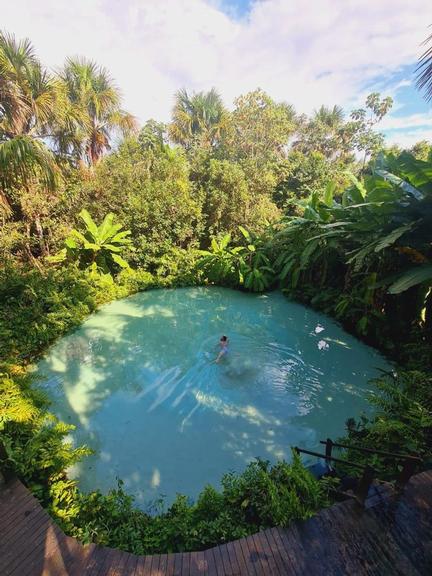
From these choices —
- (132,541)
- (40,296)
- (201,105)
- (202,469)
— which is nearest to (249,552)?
(132,541)

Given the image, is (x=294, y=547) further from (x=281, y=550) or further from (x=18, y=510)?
(x=18, y=510)

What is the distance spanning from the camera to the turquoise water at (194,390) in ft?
14.5

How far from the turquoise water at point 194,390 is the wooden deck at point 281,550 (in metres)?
1.11

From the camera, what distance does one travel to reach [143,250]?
41.1 ft

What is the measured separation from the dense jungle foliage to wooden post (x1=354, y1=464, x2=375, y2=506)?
394mm

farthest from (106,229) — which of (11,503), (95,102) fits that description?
(11,503)

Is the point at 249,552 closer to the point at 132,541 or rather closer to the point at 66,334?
the point at 132,541

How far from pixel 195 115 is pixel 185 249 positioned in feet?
41.1

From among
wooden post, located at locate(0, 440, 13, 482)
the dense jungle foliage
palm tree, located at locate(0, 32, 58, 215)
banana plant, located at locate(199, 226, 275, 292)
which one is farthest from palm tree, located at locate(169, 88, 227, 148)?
wooden post, located at locate(0, 440, 13, 482)

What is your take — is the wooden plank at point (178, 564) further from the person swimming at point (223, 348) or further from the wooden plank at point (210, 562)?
the person swimming at point (223, 348)

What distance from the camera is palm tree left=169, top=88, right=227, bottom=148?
20422mm

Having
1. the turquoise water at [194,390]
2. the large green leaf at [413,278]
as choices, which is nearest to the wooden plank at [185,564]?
the turquoise water at [194,390]

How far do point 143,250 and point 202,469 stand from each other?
9.84 m

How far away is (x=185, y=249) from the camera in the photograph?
14203 mm
